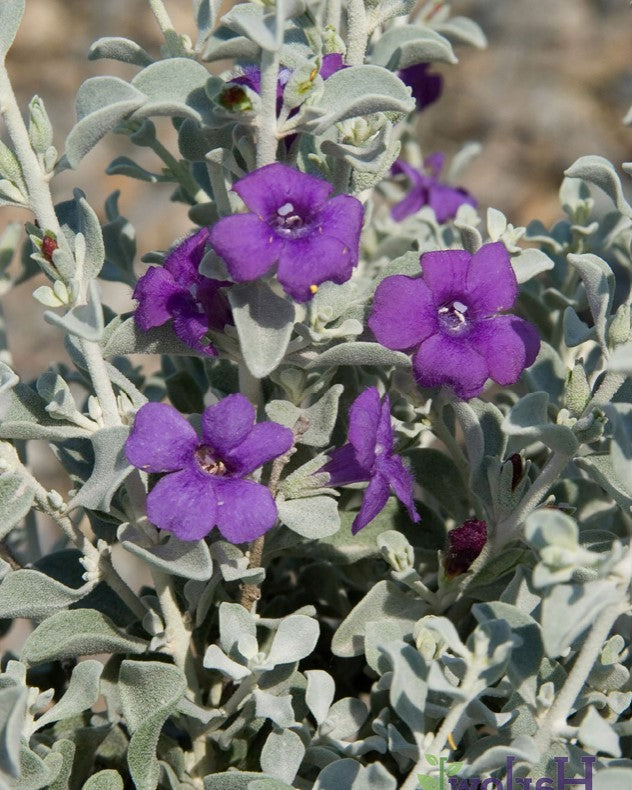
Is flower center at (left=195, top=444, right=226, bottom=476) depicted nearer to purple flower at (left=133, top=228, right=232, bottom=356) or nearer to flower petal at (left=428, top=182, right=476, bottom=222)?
purple flower at (left=133, top=228, right=232, bottom=356)

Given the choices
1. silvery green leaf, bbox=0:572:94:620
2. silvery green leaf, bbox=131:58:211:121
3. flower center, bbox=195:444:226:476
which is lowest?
silvery green leaf, bbox=0:572:94:620

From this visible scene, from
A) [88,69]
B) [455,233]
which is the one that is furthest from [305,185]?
[88,69]

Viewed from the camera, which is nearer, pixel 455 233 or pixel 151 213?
pixel 455 233

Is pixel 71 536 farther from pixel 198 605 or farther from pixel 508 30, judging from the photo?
pixel 508 30

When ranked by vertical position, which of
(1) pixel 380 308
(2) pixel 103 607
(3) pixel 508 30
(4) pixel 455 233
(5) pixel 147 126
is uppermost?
(5) pixel 147 126

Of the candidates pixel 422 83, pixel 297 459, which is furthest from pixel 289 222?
pixel 422 83

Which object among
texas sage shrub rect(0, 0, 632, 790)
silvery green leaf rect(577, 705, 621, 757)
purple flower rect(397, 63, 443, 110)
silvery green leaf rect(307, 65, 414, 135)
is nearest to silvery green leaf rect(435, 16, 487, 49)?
purple flower rect(397, 63, 443, 110)
